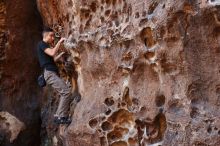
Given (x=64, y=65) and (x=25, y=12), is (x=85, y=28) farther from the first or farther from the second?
(x=25, y=12)

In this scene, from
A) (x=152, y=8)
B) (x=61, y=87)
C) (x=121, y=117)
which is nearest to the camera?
(x=152, y=8)

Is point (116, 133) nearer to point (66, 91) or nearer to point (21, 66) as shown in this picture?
point (66, 91)

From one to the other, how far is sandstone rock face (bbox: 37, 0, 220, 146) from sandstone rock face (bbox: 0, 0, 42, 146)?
2099 mm

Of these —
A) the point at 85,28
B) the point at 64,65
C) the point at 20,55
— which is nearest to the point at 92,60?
the point at 85,28

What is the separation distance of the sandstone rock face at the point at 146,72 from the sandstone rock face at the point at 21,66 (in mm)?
2099

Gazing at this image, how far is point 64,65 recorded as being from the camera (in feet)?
20.9

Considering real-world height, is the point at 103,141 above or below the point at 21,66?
below

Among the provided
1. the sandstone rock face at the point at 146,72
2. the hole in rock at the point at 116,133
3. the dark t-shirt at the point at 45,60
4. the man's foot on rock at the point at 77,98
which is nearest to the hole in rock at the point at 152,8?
the sandstone rock face at the point at 146,72

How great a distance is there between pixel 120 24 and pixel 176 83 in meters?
1.03

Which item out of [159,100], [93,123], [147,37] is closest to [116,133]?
[93,123]

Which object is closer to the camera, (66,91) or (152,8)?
(152,8)

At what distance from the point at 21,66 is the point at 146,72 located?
366 centimetres

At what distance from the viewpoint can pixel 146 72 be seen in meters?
4.86

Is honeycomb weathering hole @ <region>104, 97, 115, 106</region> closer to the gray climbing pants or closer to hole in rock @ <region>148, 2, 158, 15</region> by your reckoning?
the gray climbing pants
